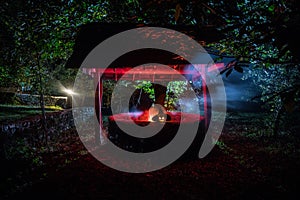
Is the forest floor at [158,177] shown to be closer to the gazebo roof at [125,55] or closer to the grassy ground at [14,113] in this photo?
the gazebo roof at [125,55]

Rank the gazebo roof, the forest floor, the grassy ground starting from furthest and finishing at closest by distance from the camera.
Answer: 1. the grassy ground
2. the gazebo roof
3. the forest floor

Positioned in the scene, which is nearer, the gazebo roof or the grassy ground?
the gazebo roof

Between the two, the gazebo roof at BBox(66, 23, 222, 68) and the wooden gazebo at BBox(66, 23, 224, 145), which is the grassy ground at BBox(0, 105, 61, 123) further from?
the gazebo roof at BBox(66, 23, 222, 68)

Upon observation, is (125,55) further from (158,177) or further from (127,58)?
(158,177)

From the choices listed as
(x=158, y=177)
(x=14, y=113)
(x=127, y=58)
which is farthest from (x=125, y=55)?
(x=14, y=113)

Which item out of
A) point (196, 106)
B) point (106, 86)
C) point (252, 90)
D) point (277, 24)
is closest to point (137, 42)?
point (277, 24)

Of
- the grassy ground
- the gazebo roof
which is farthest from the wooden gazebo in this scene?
the grassy ground

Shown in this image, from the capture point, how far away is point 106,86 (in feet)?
60.1

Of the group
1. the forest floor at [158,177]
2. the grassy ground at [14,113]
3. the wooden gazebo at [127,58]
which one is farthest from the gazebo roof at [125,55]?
the grassy ground at [14,113]

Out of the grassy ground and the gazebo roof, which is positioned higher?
the gazebo roof

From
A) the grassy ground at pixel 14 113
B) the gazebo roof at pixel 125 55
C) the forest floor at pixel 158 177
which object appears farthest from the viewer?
the grassy ground at pixel 14 113

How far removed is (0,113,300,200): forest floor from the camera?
18.1 ft

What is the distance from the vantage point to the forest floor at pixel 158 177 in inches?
217

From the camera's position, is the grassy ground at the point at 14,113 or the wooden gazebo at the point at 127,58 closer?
the wooden gazebo at the point at 127,58
